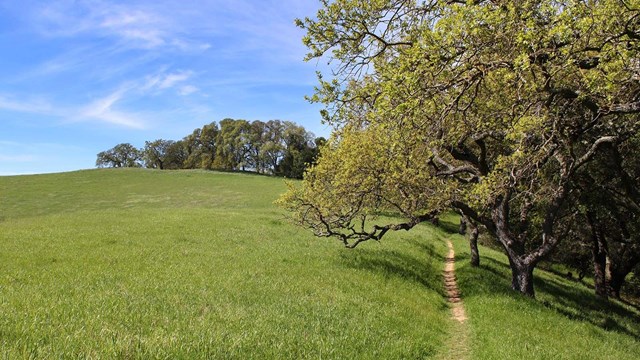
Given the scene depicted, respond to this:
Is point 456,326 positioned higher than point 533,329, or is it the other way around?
point 533,329

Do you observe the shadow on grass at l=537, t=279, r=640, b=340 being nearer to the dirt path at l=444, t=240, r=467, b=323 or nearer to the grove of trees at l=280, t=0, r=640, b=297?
the grove of trees at l=280, t=0, r=640, b=297

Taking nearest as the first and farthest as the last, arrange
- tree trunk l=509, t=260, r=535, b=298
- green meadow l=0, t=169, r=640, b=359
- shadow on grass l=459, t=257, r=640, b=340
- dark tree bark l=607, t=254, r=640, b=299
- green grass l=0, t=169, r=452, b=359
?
1. green grass l=0, t=169, r=452, b=359
2. green meadow l=0, t=169, r=640, b=359
3. shadow on grass l=459, t=257, r=640, b=340
4. tree trunk l=509, t=260, r=535, b=298
5. dark tree bark l=607, t=254, r=640, b=299

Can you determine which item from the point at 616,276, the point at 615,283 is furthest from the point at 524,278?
the point at 615,283

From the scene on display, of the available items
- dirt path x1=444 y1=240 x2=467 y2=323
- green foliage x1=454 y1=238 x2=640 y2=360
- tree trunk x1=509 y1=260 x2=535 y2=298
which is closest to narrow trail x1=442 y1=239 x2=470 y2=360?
dirt path x1=444 y1=240 x2=467 y2=323

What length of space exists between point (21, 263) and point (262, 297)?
10.4m

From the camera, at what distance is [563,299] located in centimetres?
2305

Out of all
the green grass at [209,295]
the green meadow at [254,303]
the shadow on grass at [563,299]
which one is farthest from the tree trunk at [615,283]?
the green grass at [209,295]

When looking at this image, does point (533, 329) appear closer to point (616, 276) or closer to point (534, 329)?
point (534, 329)

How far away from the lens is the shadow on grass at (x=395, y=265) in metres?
20.0

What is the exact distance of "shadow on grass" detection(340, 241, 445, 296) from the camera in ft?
65.8

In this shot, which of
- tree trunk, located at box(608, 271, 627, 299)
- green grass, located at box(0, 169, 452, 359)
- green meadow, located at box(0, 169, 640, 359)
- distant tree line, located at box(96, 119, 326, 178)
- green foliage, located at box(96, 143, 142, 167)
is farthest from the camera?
green foliage, located at box(96, 143, 142, 167)

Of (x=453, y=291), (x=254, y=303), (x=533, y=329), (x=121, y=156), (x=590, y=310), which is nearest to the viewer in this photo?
(x=254, y=303)

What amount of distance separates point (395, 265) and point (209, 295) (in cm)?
1230

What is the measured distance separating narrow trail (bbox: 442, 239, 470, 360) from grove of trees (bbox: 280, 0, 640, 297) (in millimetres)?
3046
